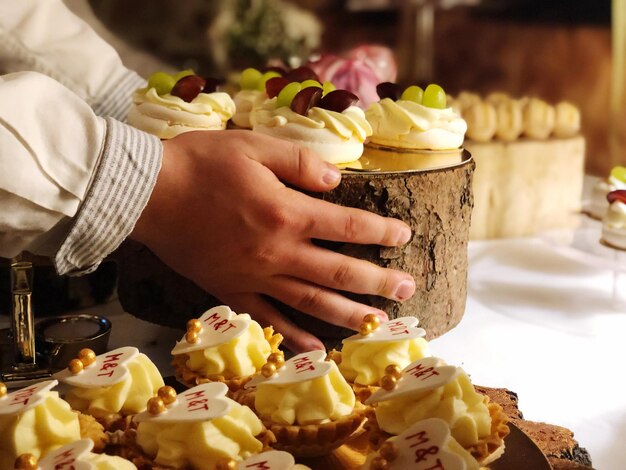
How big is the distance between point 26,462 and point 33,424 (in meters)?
0.09

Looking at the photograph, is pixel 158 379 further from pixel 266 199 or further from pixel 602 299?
pixel 602 299

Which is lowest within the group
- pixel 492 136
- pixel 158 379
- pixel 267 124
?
pixel 158 379

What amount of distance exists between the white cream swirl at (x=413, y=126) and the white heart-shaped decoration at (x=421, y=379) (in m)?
0.59

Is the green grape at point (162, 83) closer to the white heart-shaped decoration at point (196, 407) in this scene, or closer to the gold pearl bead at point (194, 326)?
the gold pearl bead at point (194, 326)

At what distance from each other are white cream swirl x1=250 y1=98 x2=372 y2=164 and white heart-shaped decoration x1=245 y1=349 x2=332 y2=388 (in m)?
0.41

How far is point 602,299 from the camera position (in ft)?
5.54

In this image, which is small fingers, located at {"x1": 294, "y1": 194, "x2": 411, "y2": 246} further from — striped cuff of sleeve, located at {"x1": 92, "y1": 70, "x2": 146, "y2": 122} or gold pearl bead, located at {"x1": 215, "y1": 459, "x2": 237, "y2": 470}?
striped cuff of sleeve, located at {"x1": 92, "y1": 70, "x2": 146, "y2": 122}

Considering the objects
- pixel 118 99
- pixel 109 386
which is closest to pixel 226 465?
pixel 109 386

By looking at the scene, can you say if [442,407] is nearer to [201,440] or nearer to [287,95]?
[201,440]

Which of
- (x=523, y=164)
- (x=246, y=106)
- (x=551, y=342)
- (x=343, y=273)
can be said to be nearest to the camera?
(x=343, y=273)

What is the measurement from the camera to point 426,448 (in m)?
0.79

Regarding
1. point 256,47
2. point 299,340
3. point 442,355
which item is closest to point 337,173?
point 299,340

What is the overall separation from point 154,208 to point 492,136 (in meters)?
1.21

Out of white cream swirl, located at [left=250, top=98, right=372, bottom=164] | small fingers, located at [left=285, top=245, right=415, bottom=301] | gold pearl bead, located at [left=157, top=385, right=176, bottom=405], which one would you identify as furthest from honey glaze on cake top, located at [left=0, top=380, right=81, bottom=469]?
white cream swirl, located at [left=250, top=98, right=372, bottom=164]
